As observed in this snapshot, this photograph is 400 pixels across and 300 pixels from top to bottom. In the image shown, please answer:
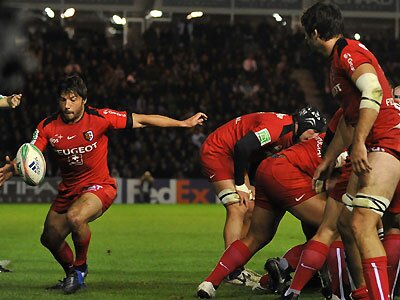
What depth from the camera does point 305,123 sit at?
850 cm

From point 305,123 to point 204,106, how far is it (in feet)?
74.7

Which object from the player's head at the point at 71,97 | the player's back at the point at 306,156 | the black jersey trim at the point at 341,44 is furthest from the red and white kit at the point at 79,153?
→ the black jersey trim at the point at 341,44

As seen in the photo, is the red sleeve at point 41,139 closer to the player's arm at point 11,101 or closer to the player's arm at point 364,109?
the player's arm at point 11,101

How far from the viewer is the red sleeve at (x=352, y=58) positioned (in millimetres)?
6203

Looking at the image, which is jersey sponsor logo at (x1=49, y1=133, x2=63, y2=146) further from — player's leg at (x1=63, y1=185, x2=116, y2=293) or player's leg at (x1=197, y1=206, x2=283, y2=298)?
player's leg at (x1=197, y1=206, x2=283, y2=298)

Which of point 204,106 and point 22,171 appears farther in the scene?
point 204,106

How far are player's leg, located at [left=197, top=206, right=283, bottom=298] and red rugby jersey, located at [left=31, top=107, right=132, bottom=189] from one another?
1.81 meters

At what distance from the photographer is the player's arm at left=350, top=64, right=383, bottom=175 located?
594 centimetres

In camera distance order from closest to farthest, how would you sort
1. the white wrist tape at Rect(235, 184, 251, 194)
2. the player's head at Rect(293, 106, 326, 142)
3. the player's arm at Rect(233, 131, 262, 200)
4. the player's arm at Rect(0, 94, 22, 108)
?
1. the player's head at Rect(293, 106, 326, 142)
2. the player's arm at Rect(233, 131, 262, 200)
3. the white wrist tape at Rect(235, 184, 251, 194)
4. the player's arm at Rect(0, 94, 22, 108)

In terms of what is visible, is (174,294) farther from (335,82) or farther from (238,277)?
(335,82)

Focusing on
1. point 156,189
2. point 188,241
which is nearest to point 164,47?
point 156,189

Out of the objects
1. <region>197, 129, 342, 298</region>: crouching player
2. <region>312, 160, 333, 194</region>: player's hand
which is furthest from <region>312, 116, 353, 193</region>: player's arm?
<region>197, 129, 342, 298</region>: crouching player

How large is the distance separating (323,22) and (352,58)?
0.34 meters

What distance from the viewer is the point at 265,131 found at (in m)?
8.69
